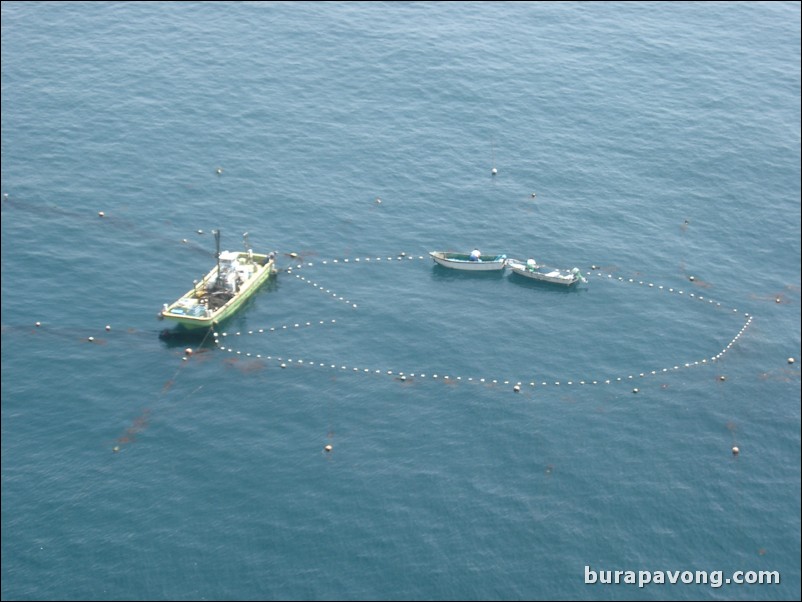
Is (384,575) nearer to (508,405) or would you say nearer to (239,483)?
(239,483)

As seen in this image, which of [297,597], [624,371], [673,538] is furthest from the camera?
[624,371]

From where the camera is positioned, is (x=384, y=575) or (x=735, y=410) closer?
(x=384, y=575)

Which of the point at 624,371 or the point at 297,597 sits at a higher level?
the point at 624,371

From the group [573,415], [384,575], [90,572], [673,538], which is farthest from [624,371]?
[90,572]

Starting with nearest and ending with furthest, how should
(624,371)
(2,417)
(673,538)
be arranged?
(673,538)
(2,417)
(624,371)

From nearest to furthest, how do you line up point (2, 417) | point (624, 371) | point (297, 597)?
point (297, 597), point (2, 417), point (624, 371)

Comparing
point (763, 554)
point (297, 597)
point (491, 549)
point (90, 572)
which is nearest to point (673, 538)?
point (763, 554)

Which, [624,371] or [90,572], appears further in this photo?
[624,371]

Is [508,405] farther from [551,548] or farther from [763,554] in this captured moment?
[763,554]
